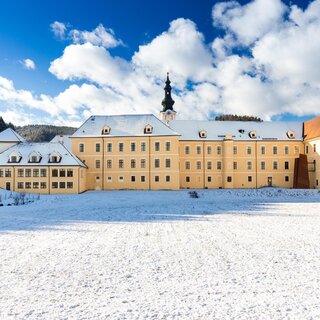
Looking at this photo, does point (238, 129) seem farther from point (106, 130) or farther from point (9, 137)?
point (9, 137)

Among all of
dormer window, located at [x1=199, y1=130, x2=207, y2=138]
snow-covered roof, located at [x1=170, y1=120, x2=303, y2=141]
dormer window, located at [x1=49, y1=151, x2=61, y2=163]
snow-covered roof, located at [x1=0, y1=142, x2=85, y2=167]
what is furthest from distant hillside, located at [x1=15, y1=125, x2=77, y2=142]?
dormer window, located at [x1=199, y1=130, x2=207, y2=138]

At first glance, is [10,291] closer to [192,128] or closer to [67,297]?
[67,297]

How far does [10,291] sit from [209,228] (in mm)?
8971

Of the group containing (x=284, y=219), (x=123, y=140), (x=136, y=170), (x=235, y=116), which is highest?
(x=235, y=116)

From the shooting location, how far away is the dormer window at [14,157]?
4325cm

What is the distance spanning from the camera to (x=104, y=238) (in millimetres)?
11430

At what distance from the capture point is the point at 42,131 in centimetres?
13662

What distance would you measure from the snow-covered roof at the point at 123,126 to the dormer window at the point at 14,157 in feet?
29.3

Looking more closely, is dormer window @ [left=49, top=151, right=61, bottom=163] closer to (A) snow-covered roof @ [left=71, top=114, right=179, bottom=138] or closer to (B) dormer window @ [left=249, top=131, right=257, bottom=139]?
(A) snow-covered roof @ [left=71, top=114, right=179, bottom=138]

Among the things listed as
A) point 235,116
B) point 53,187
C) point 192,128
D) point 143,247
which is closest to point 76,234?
point 143,247

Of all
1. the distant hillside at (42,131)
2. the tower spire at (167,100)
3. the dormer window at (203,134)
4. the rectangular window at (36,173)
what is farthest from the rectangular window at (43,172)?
the distant hillside at (42,131)

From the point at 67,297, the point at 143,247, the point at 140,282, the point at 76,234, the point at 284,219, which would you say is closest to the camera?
the point at 67,297

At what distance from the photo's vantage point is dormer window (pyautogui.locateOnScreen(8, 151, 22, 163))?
43.2 metres

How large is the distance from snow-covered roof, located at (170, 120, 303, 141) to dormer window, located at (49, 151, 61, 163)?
63.8 feet
